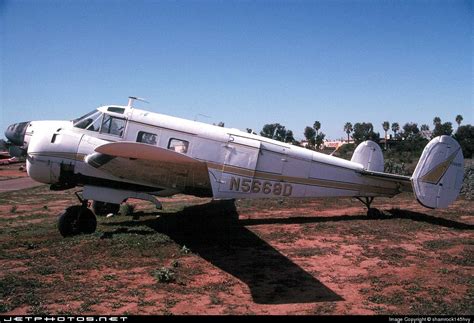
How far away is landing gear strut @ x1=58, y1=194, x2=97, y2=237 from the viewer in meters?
9.37

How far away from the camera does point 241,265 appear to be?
25.0ft

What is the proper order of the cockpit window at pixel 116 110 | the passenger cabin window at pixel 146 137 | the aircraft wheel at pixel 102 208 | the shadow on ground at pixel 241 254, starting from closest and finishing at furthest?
the shadow on ground at pixel 241 254
the passenger cabin window at pixel 146 137
the cockpit window at pixel 116 110
the aircraft wheel at pixel 102 208

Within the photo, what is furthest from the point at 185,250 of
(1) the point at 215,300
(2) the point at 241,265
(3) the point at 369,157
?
(3) the point at 369,157

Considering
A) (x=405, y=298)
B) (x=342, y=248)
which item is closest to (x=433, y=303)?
(x=405, y=298)

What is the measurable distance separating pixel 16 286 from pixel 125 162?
347 centimetres

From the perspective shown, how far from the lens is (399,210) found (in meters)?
14.0

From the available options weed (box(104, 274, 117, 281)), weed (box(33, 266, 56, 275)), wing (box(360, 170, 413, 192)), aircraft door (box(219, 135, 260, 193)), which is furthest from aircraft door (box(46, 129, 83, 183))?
wing (box(360, 170, 413, 192))

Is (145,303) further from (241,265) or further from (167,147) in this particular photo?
(167,147)

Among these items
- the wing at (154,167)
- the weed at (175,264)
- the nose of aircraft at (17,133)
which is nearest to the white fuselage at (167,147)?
the wing at (154,167)

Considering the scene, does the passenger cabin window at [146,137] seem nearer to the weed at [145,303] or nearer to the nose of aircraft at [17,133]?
the nose of aircraft at [17,133]

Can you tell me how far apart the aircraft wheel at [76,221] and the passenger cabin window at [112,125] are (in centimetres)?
231

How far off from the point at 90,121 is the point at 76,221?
293 cm

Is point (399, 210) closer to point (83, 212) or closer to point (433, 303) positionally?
point (433, 303)

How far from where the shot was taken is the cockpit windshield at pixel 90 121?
9750 mm
